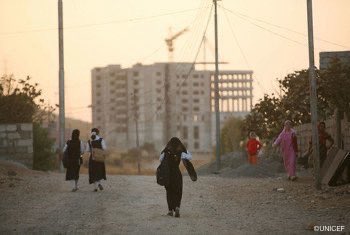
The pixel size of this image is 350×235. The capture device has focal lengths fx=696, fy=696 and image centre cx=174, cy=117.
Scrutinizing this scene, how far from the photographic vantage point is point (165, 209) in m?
13.9

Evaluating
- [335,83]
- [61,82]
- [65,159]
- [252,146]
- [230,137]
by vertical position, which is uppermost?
[61,82]

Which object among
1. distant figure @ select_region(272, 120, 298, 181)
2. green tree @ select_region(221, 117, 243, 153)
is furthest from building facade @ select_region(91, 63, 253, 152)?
distant figure @ select_region(272, 120, 298, 181)

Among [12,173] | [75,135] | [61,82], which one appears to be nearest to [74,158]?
[75,135]

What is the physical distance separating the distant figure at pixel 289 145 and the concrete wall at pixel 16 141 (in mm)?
11574

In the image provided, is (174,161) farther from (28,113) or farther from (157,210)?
(28,113)

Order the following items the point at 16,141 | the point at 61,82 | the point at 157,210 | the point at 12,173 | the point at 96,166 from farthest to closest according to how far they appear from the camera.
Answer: the point at 61,82 < the point at 16,141 < the point at 12,173 < the point at 96,166 < the point at 157,210

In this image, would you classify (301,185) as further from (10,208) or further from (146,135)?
(146,135)

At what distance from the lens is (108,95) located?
584 feet

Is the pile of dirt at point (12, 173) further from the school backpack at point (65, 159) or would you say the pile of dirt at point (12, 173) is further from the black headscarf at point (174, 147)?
the black headscarf at point (174, 147)

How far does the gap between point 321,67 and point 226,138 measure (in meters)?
61.7

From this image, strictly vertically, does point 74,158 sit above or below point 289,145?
below

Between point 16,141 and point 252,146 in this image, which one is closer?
point 252,146

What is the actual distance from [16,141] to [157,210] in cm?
1632

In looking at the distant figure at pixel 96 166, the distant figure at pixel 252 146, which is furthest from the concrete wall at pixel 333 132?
the distant figure at pixel 96 166
